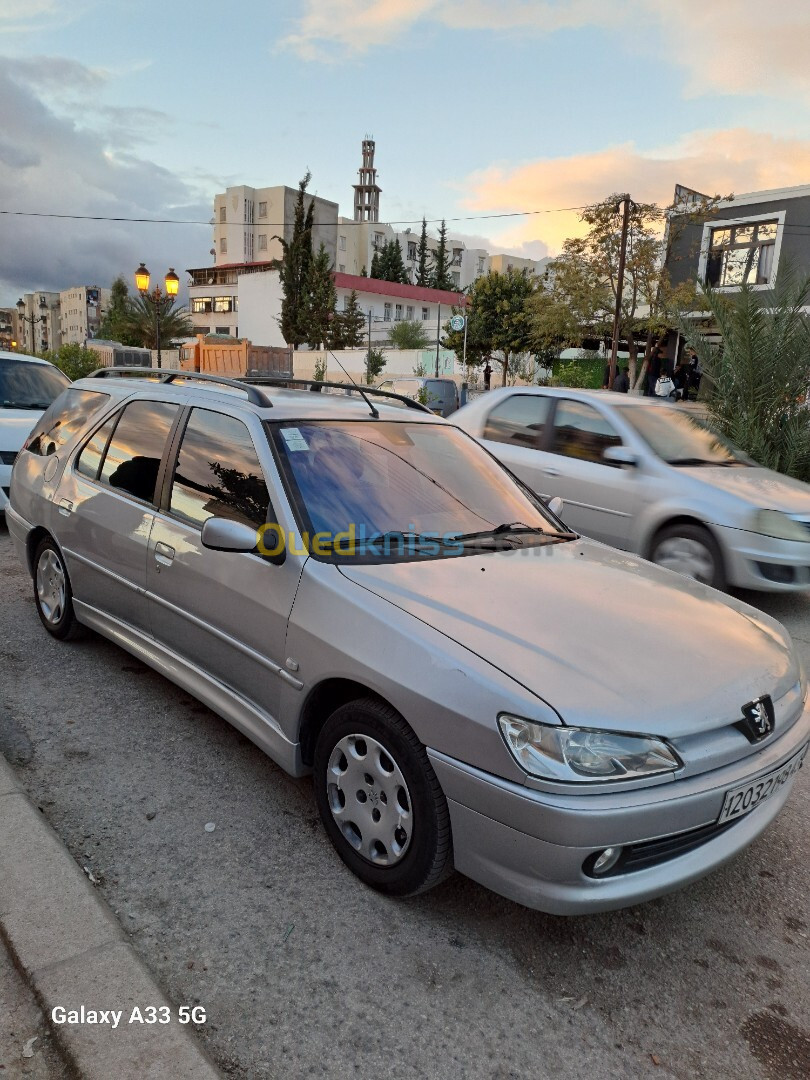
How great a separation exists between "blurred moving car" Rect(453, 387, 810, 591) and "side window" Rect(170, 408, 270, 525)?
345cm

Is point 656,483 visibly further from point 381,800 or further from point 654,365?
point 654,365

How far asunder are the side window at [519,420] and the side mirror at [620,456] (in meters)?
0.80

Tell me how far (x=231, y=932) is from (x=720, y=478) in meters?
4.91

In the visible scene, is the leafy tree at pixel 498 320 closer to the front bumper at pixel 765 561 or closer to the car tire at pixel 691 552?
the car tire at pixel 691 552

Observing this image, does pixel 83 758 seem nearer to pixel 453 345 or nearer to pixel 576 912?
pixel 576 912

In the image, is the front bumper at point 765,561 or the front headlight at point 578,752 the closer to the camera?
the front headlight at point 578,752

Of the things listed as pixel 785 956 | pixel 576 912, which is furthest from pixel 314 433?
pixel 785 956

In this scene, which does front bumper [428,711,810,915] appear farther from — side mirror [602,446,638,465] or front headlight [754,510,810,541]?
side mirror [602,446,638,465]

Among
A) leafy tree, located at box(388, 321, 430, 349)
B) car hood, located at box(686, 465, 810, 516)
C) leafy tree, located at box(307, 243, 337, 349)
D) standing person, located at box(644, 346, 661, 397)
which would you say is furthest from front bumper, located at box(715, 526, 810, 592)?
leafy tree, located at box(388, 321, 430, 349)

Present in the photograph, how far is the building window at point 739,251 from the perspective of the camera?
79.5 feet

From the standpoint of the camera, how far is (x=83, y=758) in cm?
330

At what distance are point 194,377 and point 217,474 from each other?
1003mm

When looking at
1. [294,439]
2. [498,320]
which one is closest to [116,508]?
[294,439]

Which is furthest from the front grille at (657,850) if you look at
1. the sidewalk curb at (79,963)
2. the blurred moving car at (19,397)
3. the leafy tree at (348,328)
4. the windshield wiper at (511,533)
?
the leafy tree at (348,328)
